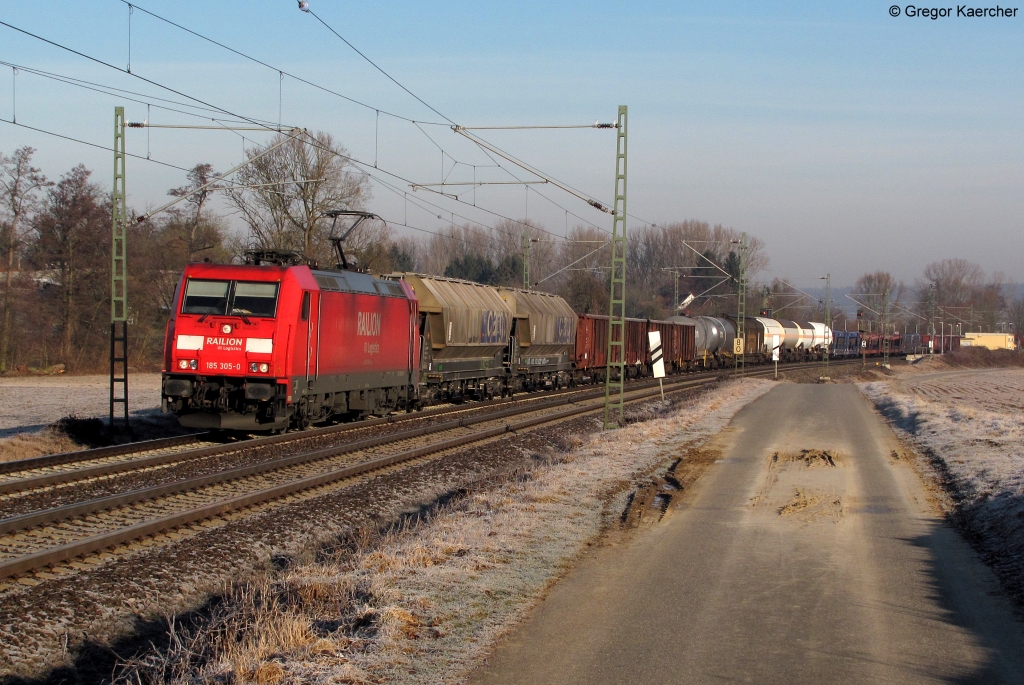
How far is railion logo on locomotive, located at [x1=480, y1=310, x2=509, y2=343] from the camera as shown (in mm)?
30147

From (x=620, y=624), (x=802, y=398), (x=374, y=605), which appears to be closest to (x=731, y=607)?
(x=620, y=624)

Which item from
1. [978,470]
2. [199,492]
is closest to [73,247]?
[199,492]

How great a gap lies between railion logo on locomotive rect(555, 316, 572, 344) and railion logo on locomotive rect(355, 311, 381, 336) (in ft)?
52.5

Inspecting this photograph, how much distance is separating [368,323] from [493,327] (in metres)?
Answer: 10.1

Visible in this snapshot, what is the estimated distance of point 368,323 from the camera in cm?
2145

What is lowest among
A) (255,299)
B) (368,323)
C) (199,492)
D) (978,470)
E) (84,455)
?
(199,492)

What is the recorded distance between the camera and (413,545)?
30.7ft

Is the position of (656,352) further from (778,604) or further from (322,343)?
(778,604)

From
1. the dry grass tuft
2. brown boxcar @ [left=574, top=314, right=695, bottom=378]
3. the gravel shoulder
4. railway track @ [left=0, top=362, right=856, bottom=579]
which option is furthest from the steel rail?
brown boxcar @ [left=574, top=314, right=695, bottom=378]

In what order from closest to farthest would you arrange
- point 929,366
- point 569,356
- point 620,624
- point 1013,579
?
1. point 620,624
2. point 1013,579
3. point 569,356
4. point 929,366

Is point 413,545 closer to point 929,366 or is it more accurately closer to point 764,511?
point 764,511

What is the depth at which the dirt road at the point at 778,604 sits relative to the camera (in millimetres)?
5949

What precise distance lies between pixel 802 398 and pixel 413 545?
1075 inches

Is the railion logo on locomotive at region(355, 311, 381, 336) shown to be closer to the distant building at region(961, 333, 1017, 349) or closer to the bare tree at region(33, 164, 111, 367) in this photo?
the bare tree at region(33, 164, 111, 367)
